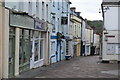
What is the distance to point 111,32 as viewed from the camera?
31.2m

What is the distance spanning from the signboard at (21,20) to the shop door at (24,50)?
18.5 inches

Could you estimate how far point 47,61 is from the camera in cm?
2614

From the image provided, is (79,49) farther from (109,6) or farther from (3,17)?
(3,17)

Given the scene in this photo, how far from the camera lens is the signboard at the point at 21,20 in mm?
16234

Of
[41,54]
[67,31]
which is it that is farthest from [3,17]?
[67,31]

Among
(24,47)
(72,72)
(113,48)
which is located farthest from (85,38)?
(24,47)

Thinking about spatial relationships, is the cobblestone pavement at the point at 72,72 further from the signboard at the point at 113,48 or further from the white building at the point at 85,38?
the white building at the point at 85,38

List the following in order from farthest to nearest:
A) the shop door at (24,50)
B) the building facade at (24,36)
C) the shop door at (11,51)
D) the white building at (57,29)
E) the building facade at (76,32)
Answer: the building facade at (76,32), the white building at (57,29), the shop door at (24,50), the shop door at (11,51), the building facade at (24,36)

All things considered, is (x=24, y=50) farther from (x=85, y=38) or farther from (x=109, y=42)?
(x=85, y=38)

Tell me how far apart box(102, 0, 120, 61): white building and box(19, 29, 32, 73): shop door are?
1245cm

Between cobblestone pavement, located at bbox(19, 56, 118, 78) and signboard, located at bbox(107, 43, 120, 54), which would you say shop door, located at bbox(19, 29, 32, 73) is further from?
signboard, located at bbox(107, 43, 120, 54)

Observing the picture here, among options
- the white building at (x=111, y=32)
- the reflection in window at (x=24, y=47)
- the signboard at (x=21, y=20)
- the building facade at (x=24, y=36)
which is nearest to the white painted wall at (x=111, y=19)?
the white building at (x=111, y=32)

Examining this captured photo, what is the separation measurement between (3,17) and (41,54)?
10.7 m

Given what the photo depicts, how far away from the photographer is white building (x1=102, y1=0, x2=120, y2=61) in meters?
31.1
